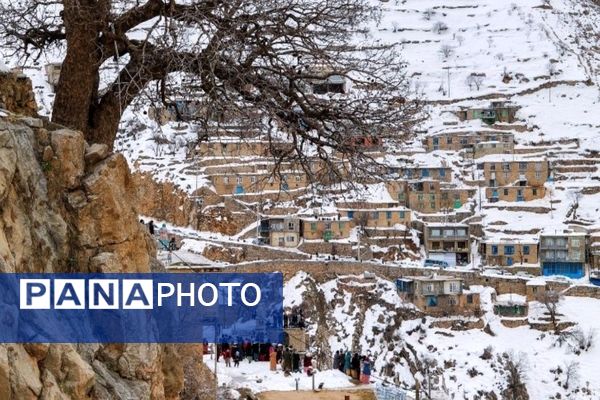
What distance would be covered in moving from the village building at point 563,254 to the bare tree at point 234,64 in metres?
38.6

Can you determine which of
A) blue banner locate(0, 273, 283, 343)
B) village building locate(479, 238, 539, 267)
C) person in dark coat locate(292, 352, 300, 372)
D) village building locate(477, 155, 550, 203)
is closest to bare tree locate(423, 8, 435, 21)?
village building locate(477, 155, 550, 203)

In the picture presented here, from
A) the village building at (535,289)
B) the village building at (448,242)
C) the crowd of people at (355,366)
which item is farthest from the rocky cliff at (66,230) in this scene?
the village building at (448,242)

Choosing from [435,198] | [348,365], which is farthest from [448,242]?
[348,365]

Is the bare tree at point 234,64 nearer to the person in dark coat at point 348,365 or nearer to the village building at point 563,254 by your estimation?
the person in dark coat at point 348,365

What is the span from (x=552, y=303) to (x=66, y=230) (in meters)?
34.1

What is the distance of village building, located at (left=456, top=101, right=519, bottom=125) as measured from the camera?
57.8 metres

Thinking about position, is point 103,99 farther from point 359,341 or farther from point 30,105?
point 359,341

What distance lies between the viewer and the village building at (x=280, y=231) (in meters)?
42.6

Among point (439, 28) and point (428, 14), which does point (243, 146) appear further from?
point (428, 14)

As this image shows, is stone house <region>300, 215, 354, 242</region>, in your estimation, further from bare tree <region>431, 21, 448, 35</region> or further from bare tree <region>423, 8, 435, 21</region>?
bare tree <region>423, 8, 435, 21</region>

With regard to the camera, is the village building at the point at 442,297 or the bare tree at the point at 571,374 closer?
the bare tree at the point at 571,374

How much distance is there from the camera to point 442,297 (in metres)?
36.7

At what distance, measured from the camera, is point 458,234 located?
43.4 m

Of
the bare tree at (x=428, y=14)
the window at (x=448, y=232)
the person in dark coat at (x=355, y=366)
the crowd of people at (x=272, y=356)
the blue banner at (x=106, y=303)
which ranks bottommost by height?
the person in dark coat at (x=355, y=366)
